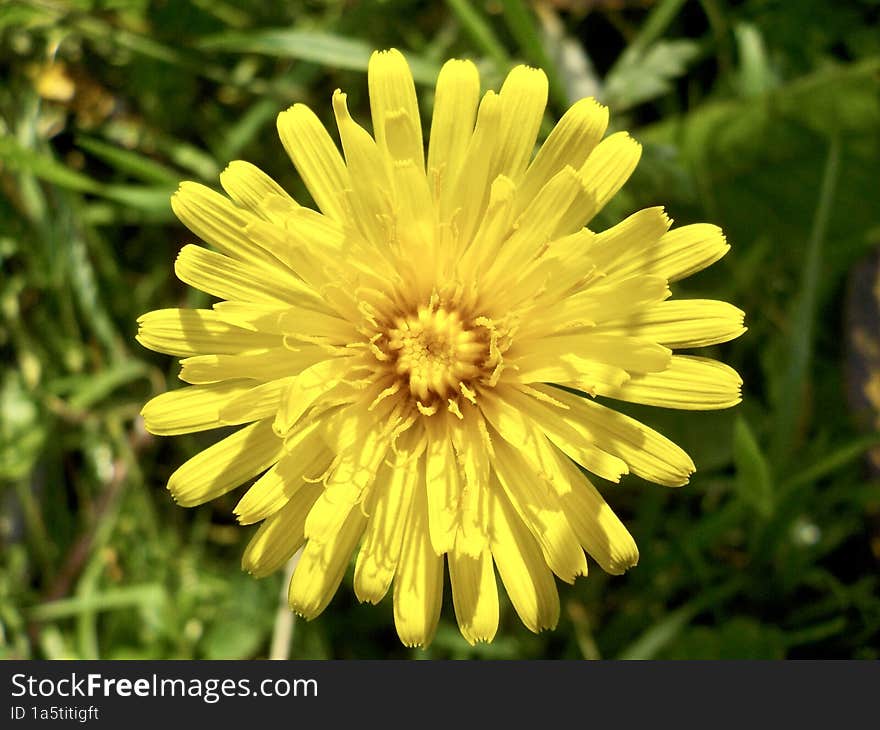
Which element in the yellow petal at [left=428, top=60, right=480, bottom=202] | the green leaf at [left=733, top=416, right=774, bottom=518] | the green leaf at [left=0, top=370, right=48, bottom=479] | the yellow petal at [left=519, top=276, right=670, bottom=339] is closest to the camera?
the yellow petal at [left=519, top=276, right=670, bottom=339]

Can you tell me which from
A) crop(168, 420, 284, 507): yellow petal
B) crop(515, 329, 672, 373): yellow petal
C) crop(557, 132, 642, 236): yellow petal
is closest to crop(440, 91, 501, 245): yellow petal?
crop(557, 132, 642, 236): yellow petal

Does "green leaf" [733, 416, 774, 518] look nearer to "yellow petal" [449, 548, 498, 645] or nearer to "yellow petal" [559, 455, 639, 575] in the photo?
"yellow petal" [559, 455, 639, 575]

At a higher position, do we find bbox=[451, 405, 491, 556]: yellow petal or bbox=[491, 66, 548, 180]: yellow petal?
bbox=[491, 66, 548, 180]: yellow petal

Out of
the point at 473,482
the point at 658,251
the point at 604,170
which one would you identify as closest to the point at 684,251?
the point at 658,251

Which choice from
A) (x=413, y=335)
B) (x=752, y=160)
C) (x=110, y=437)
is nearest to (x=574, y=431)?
(x=413, y=335)

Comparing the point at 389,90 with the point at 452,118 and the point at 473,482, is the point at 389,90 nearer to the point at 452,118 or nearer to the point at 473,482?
the point at 452,118

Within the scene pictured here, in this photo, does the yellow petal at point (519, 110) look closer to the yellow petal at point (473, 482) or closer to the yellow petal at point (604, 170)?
the yellow petal at point (604, 170)

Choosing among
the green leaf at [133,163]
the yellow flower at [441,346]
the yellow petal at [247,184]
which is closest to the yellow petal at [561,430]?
the yellow flower at [441,346]
